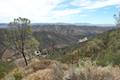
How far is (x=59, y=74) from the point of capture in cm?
824

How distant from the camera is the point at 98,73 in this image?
7.62 metres

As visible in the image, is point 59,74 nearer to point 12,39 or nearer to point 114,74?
point 114,74

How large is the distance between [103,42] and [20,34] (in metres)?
24.9

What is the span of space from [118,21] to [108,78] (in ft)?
177

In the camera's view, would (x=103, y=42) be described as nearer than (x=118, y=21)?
No

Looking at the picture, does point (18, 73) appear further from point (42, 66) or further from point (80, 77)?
point (80, 77)

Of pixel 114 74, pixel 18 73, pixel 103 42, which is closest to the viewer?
pixel 114 74

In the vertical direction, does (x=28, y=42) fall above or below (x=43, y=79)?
below

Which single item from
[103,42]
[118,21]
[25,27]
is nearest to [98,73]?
[25,27]

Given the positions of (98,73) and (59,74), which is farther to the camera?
(59,74)

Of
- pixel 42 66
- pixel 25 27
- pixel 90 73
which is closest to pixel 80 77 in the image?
pixel 90 73

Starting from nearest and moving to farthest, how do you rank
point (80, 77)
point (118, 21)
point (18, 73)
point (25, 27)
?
point (80, 77), point (18, 73), point (25, 27), point (118, 21)

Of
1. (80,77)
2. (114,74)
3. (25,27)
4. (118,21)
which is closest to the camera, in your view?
(80,77)

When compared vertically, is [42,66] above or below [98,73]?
below
